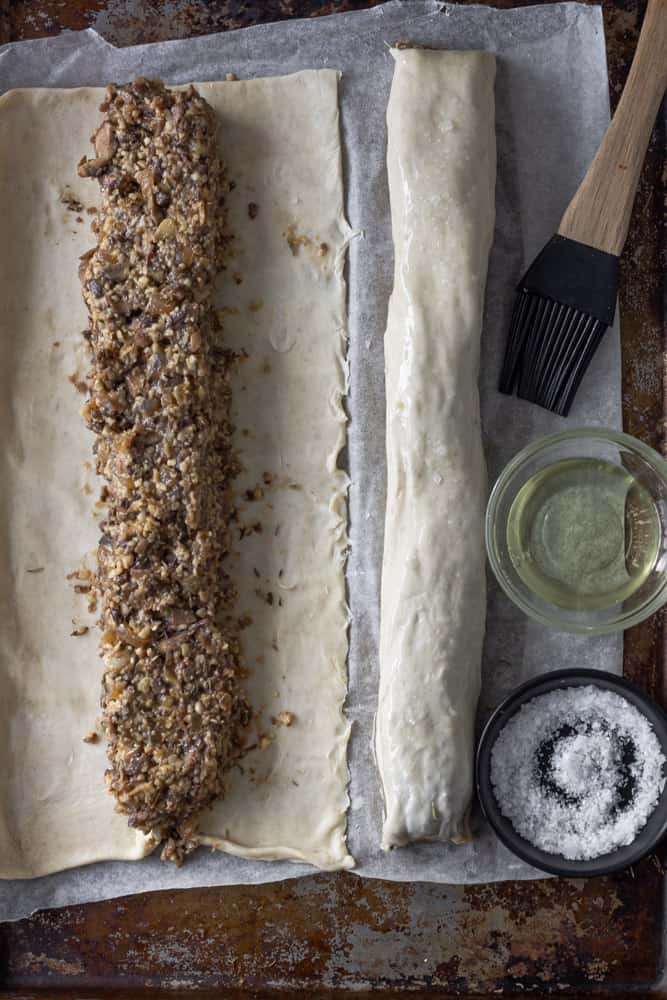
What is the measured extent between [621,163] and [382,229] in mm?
545

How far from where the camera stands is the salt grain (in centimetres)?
194

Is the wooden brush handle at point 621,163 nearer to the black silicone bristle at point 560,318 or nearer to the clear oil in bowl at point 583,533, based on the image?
the black silicone bristle at point 560,318

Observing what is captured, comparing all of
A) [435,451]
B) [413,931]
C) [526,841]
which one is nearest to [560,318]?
[435,451]

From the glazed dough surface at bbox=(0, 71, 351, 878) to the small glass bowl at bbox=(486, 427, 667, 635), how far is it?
0.36 meters

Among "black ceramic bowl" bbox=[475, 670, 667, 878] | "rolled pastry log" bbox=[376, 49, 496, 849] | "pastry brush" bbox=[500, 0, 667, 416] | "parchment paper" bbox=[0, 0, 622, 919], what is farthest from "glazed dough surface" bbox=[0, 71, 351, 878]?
"pastry brush" bbox=[500, 0, 667, 416]

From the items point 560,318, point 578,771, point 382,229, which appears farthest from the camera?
point 382,229

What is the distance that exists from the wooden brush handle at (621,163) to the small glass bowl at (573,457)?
430mm

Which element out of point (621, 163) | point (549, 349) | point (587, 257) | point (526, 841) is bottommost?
point (526, 841)

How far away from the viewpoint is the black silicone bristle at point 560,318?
2.03m

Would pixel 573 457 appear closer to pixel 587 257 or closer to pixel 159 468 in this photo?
pixel 587 257

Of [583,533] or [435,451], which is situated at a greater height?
[435,451]

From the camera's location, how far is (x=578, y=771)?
1932 mm

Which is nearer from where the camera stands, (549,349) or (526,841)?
(526,841)

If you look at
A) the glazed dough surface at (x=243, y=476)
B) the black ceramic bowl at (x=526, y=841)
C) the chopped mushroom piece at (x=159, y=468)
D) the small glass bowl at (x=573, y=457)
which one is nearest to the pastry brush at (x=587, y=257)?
the small glass bowl at (x=573, y=457)
